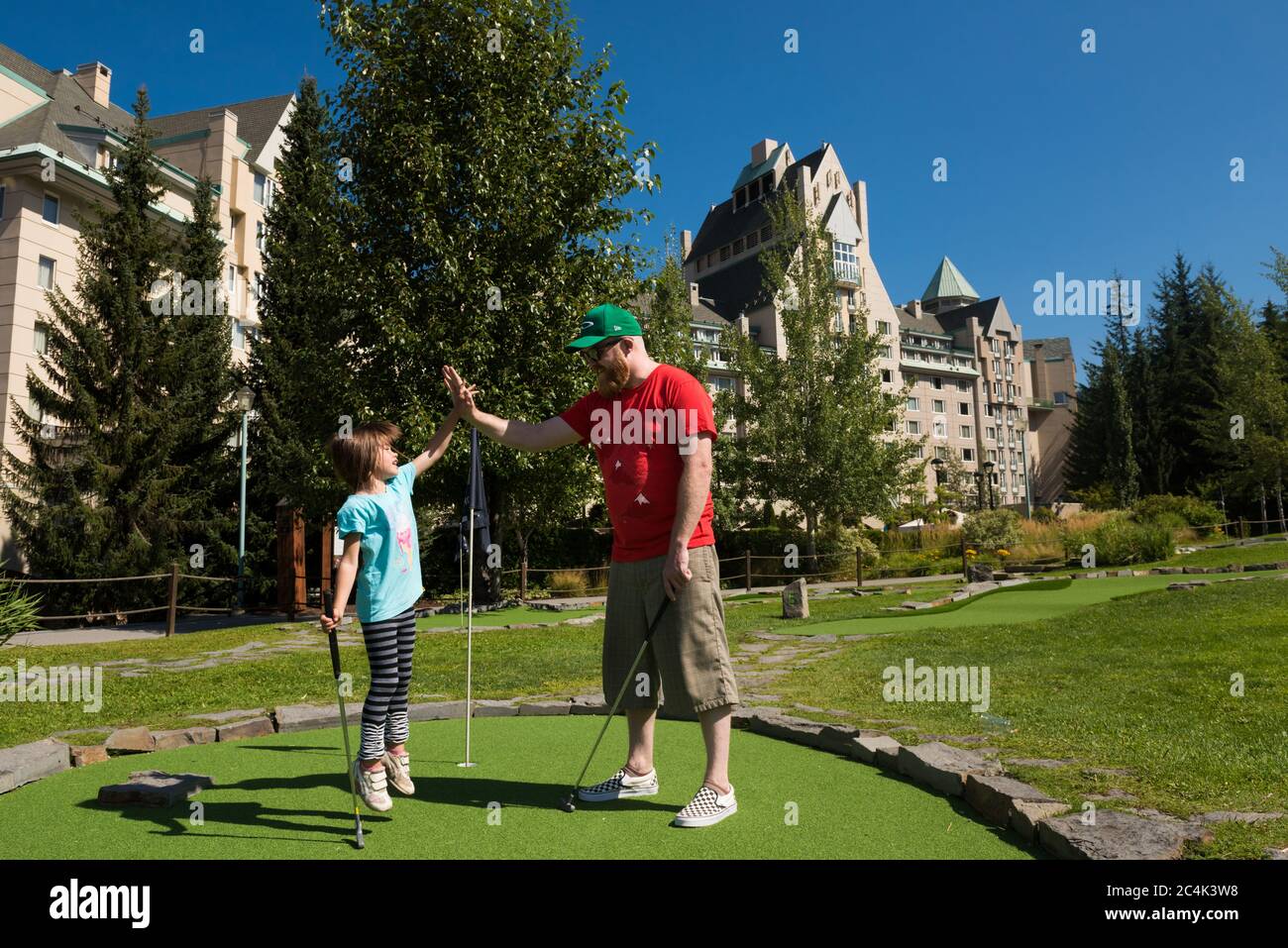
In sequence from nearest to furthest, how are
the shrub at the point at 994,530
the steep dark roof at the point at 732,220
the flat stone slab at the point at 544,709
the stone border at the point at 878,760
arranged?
the stone border at the point at 878,760, the flat stone slab at the point at 544,709, the shrub at the point at 994,530, the steep dark roof at the point at 732,220

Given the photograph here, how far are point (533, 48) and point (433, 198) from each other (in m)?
4.02

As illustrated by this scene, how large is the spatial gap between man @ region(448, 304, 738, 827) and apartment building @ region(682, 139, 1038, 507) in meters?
46.0

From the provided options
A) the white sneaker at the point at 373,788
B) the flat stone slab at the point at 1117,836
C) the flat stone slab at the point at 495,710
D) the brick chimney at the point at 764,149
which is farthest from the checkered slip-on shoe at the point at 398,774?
the brick chimney at the point at 764,149

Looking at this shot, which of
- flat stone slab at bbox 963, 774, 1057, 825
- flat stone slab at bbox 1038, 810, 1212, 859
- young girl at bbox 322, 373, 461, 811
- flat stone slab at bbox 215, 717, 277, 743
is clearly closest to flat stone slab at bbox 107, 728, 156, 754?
flat stone slab at bbox 215, 717, 277, 743

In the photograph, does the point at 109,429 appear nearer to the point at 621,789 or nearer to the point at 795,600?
the point at 795,600

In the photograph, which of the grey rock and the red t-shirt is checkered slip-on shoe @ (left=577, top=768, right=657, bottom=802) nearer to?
the red t-shirt

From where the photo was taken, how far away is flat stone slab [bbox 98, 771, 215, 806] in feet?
12.5

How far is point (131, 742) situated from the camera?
17.0 ft

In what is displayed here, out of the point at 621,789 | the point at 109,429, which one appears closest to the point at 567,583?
the point at 109,429

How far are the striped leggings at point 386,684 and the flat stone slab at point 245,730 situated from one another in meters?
2.07

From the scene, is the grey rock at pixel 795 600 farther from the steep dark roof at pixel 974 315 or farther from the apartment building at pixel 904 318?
the steep dark roof at pixel 974 315

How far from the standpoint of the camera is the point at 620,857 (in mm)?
3016

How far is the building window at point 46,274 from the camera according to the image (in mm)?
23781

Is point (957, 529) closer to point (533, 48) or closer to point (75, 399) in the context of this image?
point (533, 48)
